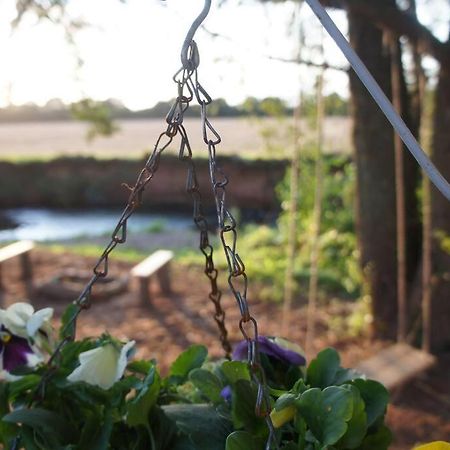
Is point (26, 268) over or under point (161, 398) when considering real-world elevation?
under

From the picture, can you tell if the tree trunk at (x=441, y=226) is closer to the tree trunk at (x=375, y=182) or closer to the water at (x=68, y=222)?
the tree trunk at (x=375, y=182)

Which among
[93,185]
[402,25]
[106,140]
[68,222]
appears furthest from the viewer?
[106,140]

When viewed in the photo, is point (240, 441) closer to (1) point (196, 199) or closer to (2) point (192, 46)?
(1) point (196, 199)

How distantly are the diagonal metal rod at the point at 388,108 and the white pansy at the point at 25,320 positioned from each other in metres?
0.52

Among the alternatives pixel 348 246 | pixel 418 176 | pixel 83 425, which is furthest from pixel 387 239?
pixel 83 425

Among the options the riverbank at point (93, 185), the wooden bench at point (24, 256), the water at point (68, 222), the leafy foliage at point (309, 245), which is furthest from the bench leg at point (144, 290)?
the riverbank at point (93, 185)

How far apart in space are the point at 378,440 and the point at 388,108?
1.41ft

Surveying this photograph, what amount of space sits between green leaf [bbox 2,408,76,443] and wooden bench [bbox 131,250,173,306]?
3.51 metres

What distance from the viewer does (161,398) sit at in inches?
33.8

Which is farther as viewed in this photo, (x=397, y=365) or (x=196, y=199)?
(x=397, y=365)

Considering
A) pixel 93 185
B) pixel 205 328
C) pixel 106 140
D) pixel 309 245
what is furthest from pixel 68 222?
pixel 205 328

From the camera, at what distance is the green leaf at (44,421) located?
0.73 metres

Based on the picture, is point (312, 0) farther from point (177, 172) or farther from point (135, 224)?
point (177, 172)

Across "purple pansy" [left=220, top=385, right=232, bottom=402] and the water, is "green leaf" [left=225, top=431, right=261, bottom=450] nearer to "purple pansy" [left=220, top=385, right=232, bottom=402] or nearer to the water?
"purple pansy" [left=220, top=385, right=232, bottom=402]
